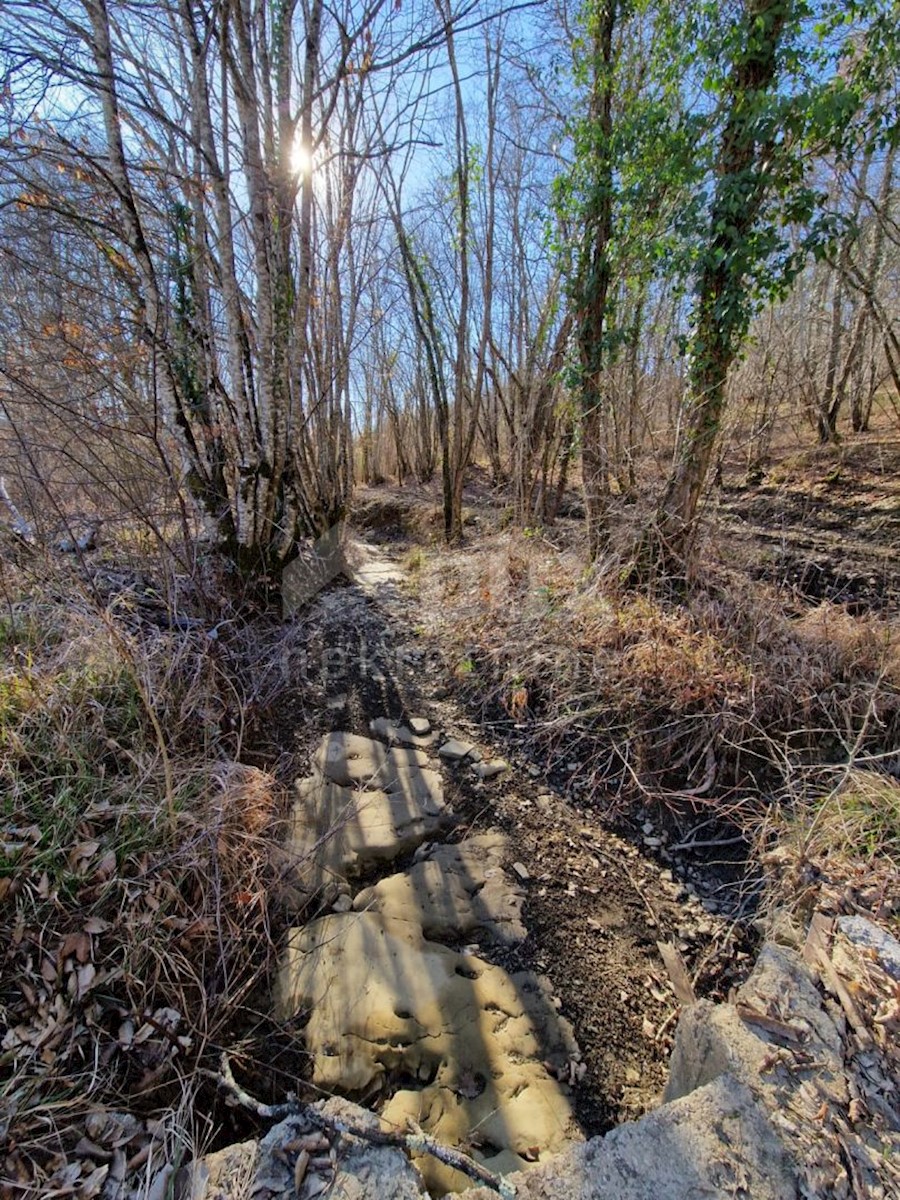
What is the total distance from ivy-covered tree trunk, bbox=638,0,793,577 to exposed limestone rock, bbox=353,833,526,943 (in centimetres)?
261

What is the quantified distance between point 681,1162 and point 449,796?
1.71 meters

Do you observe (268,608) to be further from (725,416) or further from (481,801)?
(725,416)

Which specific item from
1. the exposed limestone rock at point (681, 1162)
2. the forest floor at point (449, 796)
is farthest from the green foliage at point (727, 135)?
the exposed limestone rock at point (681, 1162)

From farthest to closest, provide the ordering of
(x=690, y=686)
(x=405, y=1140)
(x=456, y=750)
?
(x=456, y=750), (x=690, y=686), (x=405, y=1140)

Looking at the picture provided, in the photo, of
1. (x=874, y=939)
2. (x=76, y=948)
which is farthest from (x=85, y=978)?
(x=874, y=939)

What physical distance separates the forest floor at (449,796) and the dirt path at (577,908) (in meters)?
0.01

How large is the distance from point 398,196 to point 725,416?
6046mm

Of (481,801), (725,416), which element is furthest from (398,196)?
(481,801)

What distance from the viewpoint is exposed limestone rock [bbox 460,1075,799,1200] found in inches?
43.9

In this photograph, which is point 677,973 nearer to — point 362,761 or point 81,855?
point 362,761

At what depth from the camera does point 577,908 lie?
2.19m

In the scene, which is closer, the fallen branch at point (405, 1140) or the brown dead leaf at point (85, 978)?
the fallen branch at point (405, 1140)

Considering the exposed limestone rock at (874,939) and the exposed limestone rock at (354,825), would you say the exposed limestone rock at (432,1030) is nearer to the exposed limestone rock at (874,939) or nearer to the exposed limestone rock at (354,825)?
the exposed limestone rock at (354,825)

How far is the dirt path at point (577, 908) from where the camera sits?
5.51 ft
